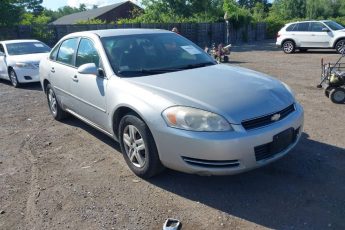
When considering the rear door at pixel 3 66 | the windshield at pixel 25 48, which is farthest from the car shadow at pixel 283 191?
the rear door at pixel 3 66

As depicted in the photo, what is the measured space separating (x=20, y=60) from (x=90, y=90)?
6725mm

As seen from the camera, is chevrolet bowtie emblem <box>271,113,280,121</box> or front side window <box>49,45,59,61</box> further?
front side window <box>49,45,59,61</box>

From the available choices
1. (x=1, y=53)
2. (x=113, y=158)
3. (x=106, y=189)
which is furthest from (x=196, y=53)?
(x=1, y=53)

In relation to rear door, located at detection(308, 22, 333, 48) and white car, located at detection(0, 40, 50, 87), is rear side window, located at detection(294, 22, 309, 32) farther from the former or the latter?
white car, located at detection(0, 40, 50, 87)

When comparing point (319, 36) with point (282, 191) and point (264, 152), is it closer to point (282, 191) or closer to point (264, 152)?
point (282, 191)

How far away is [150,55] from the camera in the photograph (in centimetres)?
461

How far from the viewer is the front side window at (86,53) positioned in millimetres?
4729

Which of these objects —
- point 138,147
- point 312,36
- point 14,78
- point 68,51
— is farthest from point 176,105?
point 312,36

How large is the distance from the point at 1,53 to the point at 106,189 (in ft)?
30.4

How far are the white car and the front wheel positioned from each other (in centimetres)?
1270

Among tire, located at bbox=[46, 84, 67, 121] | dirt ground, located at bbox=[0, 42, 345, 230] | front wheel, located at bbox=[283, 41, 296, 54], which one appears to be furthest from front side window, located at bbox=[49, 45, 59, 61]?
front wheel, located at bbox=[283, 41, 296, 54]

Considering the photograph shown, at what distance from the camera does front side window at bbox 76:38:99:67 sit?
15.5 ft

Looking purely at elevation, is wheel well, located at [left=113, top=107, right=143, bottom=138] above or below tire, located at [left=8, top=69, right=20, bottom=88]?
above

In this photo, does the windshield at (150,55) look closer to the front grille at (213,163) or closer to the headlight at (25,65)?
the front grille at (213,163)
